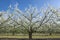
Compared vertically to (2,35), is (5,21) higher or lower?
higher

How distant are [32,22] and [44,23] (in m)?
1.17

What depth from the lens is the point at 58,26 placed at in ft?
62.1

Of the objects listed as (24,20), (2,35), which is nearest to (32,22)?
(24,20)

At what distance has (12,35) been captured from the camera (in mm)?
20734

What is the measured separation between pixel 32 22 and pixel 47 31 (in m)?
1.70

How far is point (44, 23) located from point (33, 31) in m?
1.27

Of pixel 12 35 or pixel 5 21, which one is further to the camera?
pixel 12 35

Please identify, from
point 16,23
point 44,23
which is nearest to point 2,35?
point 16,23

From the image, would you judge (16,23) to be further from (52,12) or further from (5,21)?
(52,12)

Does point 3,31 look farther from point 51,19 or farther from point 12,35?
point 51,19

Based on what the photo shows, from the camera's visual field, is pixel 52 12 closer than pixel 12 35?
Yes

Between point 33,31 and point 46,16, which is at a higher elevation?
point 46,16

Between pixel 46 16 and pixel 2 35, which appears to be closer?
pixel 46 16

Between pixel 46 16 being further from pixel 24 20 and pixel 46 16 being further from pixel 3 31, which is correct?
pixel 3 31
